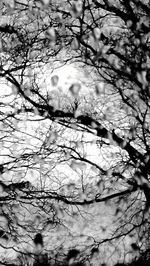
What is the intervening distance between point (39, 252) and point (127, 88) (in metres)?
4.11

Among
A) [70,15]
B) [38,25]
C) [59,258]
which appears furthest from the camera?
[70,15]

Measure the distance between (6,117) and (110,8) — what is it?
369 centimetres

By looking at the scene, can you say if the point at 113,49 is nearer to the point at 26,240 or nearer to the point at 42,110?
the point at 42,110

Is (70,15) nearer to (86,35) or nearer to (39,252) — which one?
(86,35)

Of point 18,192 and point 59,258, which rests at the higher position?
point 18,192

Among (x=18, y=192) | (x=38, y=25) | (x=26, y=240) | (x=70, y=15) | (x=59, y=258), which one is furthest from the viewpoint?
(x=70, y=15)

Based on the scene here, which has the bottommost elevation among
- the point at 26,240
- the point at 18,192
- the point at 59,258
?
the point at 59,258

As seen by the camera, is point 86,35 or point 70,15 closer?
point 86,35

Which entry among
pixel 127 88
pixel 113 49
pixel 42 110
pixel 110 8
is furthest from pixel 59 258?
pixel 110 8

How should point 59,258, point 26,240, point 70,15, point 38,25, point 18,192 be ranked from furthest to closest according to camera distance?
point 70,15 → point 38,25 → point 18,192 → point 26,240 → point 59,258

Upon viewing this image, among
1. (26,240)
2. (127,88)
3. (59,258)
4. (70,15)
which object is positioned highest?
(70,15)

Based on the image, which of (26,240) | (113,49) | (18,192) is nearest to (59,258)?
(26,240)

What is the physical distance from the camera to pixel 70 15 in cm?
824

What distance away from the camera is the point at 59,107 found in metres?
7.53
